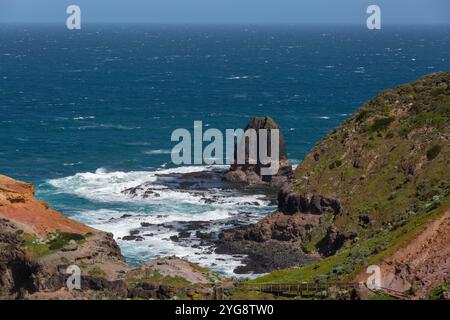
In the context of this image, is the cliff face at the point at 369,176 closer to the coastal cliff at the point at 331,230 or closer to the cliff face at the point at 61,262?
the coastal cliff at the point at 331,230

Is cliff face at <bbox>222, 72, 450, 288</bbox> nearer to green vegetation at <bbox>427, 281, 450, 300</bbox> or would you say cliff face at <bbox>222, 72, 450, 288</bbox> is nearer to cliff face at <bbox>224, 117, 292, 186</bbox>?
cliff face at <bbox>224, 117, 292, 186</bbox>

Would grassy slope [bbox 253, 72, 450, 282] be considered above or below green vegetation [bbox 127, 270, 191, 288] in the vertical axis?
above

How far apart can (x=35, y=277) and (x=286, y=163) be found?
6008cm

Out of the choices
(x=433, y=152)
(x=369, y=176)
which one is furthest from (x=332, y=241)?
(x=433, y=152)

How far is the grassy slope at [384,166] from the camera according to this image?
224 ft

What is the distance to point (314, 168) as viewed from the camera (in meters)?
89.1

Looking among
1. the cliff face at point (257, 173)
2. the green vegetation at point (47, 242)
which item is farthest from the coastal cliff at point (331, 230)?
the cliff face at point (257, 173)

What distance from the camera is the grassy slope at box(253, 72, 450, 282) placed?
224 feet

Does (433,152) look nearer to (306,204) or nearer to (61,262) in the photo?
(306,204)

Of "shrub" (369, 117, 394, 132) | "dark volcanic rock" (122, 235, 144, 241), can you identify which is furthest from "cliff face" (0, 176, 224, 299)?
"shrub" (369, 117, 394, 132)

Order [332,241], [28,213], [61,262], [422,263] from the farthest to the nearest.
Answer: [332,241] < [28,213] < [61,262] < [422,263]

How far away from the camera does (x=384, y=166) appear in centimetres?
8194
